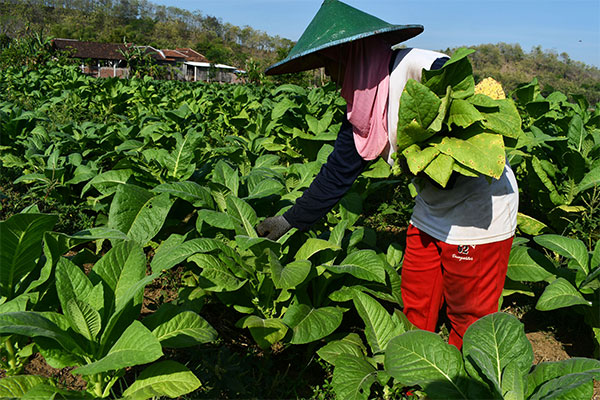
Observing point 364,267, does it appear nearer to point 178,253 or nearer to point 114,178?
point 178,253

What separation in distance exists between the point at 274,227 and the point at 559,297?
1.47m

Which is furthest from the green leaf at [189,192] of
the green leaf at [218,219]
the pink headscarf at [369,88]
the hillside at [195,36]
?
the hillside at [195,36]

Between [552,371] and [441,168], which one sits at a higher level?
[441,168]

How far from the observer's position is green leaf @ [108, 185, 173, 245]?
8.66 ft

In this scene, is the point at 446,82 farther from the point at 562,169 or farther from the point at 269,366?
the point at 562,169

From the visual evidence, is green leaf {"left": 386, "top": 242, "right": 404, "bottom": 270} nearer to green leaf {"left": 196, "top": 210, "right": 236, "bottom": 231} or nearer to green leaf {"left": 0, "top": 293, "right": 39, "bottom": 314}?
green leaf {"left": 196, "top": 210, "right": 236, "bottom": 231}

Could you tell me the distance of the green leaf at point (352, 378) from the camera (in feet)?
6.35

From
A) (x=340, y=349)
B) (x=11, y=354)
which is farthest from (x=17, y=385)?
(x=340, y=349)

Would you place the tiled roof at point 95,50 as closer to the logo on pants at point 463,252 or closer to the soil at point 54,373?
the soil at point 54,373

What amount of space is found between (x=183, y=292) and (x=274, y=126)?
11.6 ft

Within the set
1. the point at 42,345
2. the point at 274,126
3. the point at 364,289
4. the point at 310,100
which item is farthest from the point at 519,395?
the point at 310,100

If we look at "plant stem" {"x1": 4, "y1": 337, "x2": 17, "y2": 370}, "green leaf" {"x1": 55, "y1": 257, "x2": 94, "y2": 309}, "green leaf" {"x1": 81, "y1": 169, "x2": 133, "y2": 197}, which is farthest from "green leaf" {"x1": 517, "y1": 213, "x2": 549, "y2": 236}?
"plant stem" {"x1": 4, "y1": 337, "x2": 17, "y2": 370}

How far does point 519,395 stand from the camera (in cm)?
154

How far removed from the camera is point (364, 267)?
232cm
